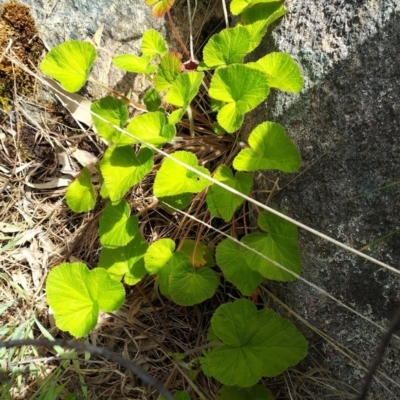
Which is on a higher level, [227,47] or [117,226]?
[227,47]

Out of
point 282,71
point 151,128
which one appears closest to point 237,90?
point 282,71

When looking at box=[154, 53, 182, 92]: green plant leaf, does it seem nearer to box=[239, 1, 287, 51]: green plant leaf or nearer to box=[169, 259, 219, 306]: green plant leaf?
box=[239, 1, 287, 51]: green plant leaf

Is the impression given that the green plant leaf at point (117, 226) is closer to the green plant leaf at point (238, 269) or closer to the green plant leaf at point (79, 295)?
the green plant leaf at point (79, 295)

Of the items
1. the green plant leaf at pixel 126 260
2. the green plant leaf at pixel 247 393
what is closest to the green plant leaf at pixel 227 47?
the green plant leaf at pixel 126 260

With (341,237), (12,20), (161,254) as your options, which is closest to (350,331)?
(341,237)

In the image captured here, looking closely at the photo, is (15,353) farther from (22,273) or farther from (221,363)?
(221,363)

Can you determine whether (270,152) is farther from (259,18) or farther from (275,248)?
(259,18)
